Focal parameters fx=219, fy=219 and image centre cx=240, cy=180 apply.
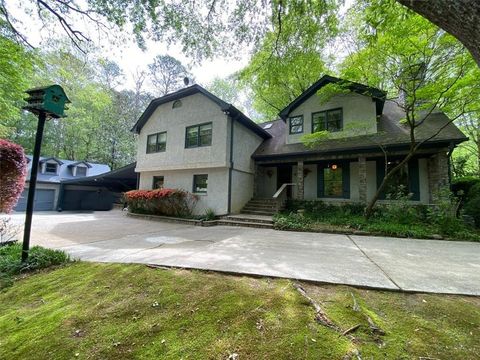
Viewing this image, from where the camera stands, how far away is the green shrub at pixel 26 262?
3589 mm

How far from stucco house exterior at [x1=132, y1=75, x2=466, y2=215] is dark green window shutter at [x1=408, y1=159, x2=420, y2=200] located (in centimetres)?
4

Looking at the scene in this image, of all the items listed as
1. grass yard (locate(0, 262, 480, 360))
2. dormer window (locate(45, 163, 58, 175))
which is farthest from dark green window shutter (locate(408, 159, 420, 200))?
→ dormer window (locate(45, 163, 58, 175))

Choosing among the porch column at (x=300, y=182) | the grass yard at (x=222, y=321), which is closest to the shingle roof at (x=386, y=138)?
the porch column at (x=300, y=182)

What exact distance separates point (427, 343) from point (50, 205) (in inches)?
1014

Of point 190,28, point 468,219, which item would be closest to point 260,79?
point 190,28

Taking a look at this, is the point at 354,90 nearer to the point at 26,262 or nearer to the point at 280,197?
the point at 280,197

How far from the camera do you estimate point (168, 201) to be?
11.5 meters

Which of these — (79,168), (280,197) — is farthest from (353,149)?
(79,168)

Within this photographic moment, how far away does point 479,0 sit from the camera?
1.67m

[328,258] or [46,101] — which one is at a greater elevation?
[46,101]

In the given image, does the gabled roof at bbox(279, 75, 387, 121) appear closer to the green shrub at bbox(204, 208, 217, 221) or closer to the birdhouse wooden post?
the green shrub at bbox(204, 208, 217, 221)

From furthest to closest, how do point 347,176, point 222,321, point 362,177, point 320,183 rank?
point 320,183, point 347,176, point 362,177, point 222,321

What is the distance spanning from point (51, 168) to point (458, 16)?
27.1 metres

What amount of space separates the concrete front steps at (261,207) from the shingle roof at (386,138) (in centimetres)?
254
